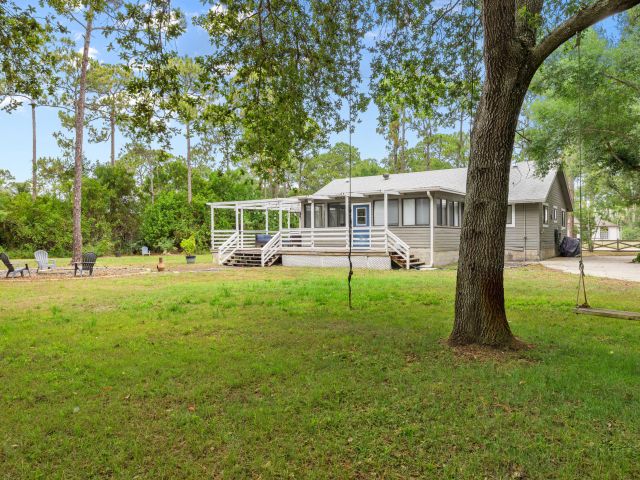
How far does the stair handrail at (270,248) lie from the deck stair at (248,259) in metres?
0.15

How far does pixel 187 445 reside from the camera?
283cm

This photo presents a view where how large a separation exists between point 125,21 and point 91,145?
29.6 m

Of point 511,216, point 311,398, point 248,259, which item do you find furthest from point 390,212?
point 311,398

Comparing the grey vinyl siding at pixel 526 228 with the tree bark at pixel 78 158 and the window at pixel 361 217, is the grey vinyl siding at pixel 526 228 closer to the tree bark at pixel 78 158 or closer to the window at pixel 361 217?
the window at pixel 361 217

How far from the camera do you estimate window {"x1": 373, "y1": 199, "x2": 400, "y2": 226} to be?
18344mm

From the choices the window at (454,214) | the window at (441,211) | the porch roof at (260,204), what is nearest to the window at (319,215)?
the porch roof at (260,204)

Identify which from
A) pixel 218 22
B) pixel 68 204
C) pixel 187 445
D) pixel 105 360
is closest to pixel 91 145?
pixel 68 204

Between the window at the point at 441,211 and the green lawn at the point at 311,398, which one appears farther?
the window at the point at 441,211

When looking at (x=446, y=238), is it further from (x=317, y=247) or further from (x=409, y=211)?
(x=317, y=247)

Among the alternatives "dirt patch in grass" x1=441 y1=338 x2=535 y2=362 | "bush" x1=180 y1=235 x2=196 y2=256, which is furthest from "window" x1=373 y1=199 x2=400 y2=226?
"dirt patch in grass" x1=441 y1=338 x2=535 y2=362

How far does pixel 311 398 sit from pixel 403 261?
504 inches

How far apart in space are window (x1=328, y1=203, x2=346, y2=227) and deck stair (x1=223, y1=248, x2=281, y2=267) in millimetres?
3474

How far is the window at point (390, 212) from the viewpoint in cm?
1834

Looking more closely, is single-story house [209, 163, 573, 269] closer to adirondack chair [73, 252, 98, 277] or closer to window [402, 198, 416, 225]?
window [402, 198, 416, 225]
